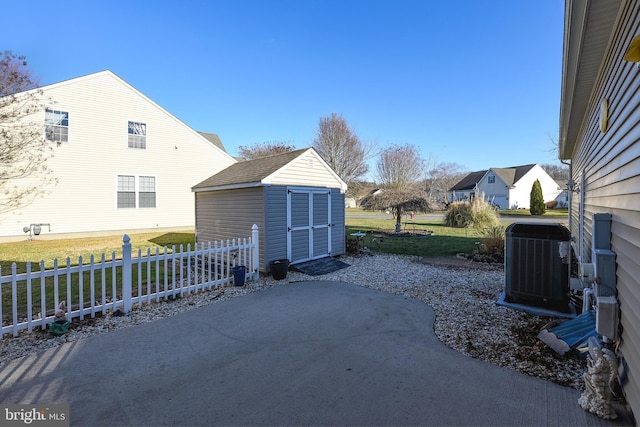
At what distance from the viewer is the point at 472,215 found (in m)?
18.1

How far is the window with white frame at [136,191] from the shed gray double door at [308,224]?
11.1m

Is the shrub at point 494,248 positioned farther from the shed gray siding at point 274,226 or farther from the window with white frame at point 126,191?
the window with white frame at point 126,191

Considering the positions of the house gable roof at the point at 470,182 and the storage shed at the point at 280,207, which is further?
the house gable roof at the point at 470,182

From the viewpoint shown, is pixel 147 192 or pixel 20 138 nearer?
pixel 20 138

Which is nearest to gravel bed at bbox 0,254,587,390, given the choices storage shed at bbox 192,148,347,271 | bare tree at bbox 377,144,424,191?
storage shed at bbox 192,148,347,271

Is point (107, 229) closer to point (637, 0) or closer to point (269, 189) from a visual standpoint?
point (269, 189)

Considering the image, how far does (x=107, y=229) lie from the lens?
14414 millimetres

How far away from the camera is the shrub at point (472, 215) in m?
17.6

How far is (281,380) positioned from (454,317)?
3.00m

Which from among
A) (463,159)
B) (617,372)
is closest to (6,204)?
(617,372)

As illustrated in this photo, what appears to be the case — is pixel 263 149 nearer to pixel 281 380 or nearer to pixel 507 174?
pixel 507 174

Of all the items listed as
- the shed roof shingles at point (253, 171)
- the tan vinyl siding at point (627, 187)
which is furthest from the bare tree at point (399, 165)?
the tan vinyl siding at point (627, 187)

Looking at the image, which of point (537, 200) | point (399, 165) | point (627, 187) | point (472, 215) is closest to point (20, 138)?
point (627, 187)

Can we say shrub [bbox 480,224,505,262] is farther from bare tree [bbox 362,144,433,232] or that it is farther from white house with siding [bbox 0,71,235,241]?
bare tree [bbox 362,144,433,232]
